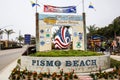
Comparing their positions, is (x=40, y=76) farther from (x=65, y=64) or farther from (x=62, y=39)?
(x=62, y=39)

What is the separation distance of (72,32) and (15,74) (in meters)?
12.4

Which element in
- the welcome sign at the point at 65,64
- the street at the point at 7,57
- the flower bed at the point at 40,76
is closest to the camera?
the flower bed at the point at 40,76

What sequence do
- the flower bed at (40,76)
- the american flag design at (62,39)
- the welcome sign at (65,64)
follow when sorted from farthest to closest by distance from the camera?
the american flag design at (62,39)
the welcome sign at (65,64)
the flower bed at (40,76)

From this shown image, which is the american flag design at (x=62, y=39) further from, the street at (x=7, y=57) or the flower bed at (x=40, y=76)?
the flower bed at (x=40, y=76)

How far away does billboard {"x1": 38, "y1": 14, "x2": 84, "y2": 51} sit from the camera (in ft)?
81.1

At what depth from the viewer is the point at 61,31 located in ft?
81.7

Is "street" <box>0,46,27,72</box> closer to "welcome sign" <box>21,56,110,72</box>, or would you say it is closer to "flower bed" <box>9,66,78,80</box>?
"welcome sign" <box>21,56,110,72</box>

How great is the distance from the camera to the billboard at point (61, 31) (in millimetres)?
24734

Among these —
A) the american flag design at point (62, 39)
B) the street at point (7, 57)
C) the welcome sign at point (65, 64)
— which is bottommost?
the street at point (7, 57)

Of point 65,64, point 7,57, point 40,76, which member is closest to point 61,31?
point 65,64

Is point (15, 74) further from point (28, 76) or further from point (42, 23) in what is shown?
point (42, 23)

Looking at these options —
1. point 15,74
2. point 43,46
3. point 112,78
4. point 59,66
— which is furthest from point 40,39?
point 112,78

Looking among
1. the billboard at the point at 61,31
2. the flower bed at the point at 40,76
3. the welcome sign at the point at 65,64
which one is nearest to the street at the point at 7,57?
the billboard at the point at 61,31

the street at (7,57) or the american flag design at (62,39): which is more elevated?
the american flag design at (62,39)
